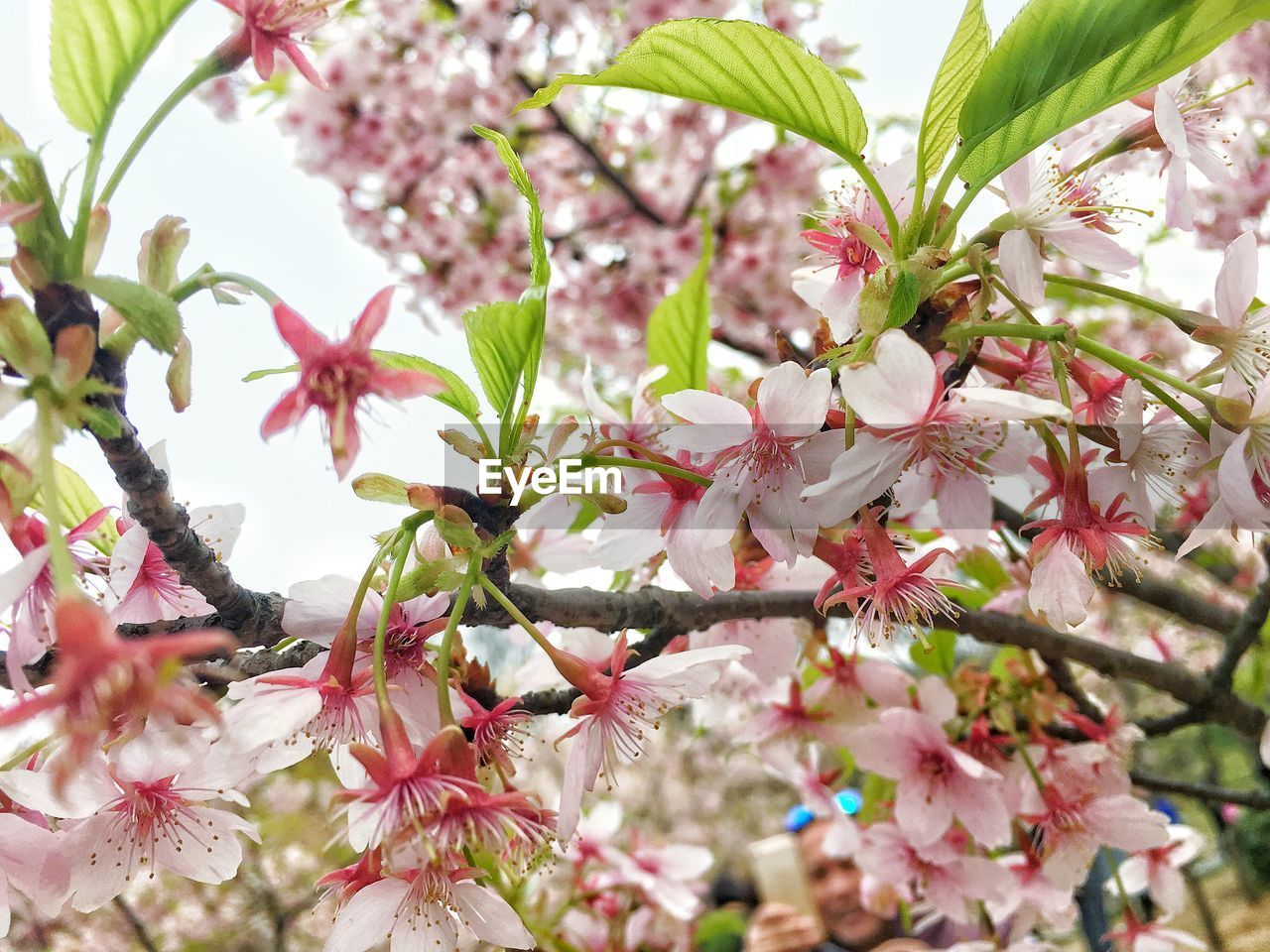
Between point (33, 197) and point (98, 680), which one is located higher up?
point (33, 197)

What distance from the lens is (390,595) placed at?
465mm

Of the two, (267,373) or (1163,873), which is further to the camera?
(1163,873)

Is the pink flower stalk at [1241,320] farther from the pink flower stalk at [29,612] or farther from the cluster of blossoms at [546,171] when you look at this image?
the cluster of blossoms at [546,171]

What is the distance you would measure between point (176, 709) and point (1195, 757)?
31.1 feet

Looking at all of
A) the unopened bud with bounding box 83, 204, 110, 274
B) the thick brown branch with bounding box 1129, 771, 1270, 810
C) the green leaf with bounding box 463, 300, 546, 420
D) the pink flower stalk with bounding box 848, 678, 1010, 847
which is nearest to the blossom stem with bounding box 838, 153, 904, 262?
the green leaf with bounding box 463, 300, 546, 420

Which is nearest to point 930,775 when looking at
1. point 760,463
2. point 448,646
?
point 760,463

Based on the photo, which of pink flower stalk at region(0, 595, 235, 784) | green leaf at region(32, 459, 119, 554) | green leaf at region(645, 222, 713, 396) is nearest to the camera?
pink flower stalk at region(0, 595, 235, 784)

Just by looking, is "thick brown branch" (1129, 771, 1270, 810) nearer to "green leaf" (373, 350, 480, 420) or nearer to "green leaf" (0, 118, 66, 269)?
"green leaf" (373, 350, 480, 420)

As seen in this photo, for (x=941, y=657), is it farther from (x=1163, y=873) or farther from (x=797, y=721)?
(x=1163, y=873)

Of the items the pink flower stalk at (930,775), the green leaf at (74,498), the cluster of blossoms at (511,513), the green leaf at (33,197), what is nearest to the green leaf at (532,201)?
the cluster of blossoms at (511,513)

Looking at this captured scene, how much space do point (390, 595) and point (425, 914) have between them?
199mm

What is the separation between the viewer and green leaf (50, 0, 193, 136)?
1.50ft

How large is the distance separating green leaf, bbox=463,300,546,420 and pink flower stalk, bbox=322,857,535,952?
0.90 feet

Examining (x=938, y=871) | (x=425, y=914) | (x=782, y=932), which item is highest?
(x=425, y=914)
